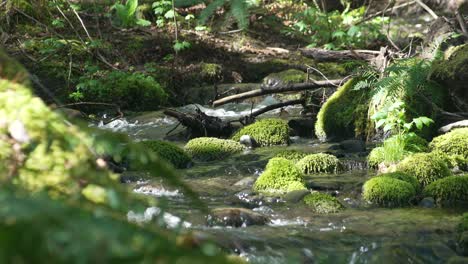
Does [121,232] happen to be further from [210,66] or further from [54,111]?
[210,66]

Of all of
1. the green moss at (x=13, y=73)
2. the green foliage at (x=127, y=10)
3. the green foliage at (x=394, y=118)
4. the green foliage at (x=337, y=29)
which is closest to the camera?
the green moss at (x=13, y=73)

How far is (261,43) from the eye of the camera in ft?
57.4

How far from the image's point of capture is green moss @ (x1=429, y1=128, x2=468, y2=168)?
6.70 meters

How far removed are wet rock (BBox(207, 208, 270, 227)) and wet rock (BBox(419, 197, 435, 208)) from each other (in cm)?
163

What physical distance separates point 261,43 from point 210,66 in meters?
3.77

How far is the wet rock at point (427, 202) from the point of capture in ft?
17.9

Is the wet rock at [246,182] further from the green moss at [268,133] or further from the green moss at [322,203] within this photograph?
the green moss at [268,133]

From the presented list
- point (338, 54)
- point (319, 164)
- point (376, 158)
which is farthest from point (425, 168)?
point (338, 54)

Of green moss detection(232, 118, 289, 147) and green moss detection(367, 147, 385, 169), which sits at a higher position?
green moss detection(367, 147, 385, 169)

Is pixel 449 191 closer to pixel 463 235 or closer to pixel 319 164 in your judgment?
pixel 463 235

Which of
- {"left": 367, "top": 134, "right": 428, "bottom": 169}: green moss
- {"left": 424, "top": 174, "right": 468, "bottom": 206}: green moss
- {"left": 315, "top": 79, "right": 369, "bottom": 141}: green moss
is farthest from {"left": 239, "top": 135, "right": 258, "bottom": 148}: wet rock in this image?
{"left": 424, "top": 174, "right": 468, "bottom": 206}: green moss

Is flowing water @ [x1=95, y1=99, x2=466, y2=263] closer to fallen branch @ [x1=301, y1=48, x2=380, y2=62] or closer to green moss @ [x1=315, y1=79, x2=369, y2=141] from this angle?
green moss @ [x1=315, y1=79, x2=369, y2=141]

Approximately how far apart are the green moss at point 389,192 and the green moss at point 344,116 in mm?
3076

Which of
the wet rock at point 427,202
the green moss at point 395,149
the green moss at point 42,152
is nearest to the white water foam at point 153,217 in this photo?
the green moss at point 42,152
